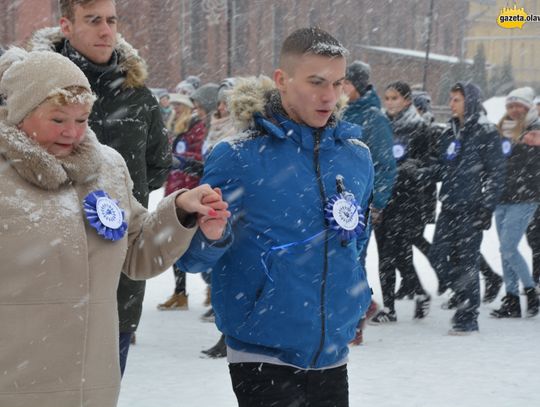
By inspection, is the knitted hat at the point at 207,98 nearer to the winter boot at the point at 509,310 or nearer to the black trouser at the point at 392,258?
the black trouser at the point at 392,258

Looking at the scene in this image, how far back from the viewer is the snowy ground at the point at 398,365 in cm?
557

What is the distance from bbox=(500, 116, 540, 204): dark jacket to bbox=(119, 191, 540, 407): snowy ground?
1.13 meters

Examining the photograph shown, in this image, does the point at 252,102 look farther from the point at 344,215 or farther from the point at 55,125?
the point at 55,125

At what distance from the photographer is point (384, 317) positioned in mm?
7965

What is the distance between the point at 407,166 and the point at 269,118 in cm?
516

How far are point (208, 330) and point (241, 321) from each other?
4.38 meters

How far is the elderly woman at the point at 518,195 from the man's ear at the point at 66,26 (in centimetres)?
546

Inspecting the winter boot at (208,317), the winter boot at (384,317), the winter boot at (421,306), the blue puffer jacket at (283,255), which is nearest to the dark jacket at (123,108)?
the blue puffer jacket at (283,255)

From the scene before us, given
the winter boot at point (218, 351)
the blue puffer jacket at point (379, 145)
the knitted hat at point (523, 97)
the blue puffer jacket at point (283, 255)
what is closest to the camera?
the blue puffer jacket at point (283, 255)

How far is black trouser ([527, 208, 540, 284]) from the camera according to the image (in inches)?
369

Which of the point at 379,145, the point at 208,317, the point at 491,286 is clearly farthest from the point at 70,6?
the point at 491,286

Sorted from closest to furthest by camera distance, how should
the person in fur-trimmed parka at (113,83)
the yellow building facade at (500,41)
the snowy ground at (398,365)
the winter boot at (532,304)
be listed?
1. the person in fur-trimmed parka at (113,83)
2. the snowy ground at (398,365)
3. the winter boot at (532,304)
4. the yellow building facade at (500,41)

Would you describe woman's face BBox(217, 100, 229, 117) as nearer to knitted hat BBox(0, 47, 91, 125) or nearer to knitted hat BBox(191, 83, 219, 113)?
knitted hat BBox(191, 83, 219, 113)

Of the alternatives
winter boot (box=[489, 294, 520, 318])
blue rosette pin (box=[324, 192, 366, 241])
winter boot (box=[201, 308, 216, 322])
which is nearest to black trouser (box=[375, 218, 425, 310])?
winter boot (box=[489, 294, 520, 318])
